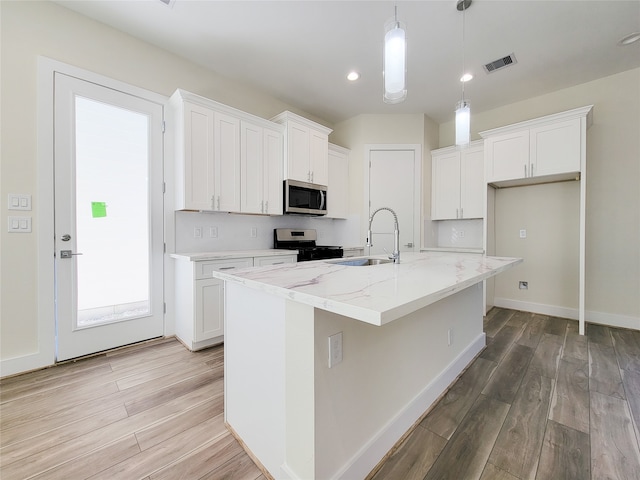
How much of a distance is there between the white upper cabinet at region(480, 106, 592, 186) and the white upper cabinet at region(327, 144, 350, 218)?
78.7 inches

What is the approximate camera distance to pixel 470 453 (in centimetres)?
133

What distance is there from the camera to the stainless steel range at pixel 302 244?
335 centimetres

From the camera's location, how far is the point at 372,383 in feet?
4.10

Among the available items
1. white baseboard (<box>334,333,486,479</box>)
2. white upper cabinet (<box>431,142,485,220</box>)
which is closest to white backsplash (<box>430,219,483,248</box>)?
white upper cabinet (<box>431,142,485,220</box>)

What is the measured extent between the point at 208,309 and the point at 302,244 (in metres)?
1.64

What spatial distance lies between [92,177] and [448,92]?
13.7ft

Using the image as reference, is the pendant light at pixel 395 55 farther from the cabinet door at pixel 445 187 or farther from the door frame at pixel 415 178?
the cabinet door at pixel 445 187

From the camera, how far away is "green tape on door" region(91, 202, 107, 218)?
235 cm

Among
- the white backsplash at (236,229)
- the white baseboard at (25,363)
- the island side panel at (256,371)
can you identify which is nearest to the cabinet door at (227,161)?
the white backsplash at (236,229)

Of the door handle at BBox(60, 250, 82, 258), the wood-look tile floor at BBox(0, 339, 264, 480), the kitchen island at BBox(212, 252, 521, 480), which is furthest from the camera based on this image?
the door handle at BBox(60, 250, 82, 258)

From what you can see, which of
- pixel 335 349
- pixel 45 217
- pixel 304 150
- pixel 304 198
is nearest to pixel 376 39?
pixel 304 150

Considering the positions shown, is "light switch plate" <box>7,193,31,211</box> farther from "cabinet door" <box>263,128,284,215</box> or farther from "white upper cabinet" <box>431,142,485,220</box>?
"white upper cabinet" <box>431,142,485,220</box>

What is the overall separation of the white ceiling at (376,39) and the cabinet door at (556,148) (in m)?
0.65

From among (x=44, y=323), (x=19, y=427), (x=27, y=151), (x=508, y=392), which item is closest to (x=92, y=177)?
(x=27, y=151)
